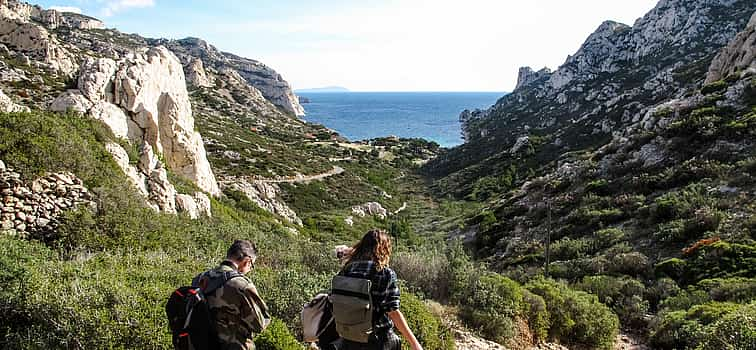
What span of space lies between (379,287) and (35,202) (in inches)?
394

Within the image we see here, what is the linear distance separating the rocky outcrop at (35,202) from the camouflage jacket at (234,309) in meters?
7.94

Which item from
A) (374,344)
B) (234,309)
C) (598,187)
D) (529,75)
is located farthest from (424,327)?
(529,75)

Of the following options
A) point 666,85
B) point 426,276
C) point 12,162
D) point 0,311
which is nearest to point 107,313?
point 0,311

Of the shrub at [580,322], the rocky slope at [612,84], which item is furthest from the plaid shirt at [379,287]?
the rocky slope at [612,84]

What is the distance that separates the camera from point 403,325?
11.2 feet

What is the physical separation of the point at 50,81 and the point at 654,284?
31.2m

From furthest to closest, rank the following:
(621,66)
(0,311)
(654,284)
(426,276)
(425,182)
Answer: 1. (621,66)
2. (425,182)
3. (654,284)
4. (426,276)
5. (0,311)

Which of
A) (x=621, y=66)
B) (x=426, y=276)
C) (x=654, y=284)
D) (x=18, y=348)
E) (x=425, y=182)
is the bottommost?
(x=425, y=182)

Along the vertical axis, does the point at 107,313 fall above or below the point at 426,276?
above

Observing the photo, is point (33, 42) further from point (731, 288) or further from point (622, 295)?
point (731, 288)

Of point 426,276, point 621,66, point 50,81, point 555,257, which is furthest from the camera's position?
point 621,66

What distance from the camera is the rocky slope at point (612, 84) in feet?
168

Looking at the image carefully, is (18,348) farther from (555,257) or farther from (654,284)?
(555,257)

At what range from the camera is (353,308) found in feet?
10.8
